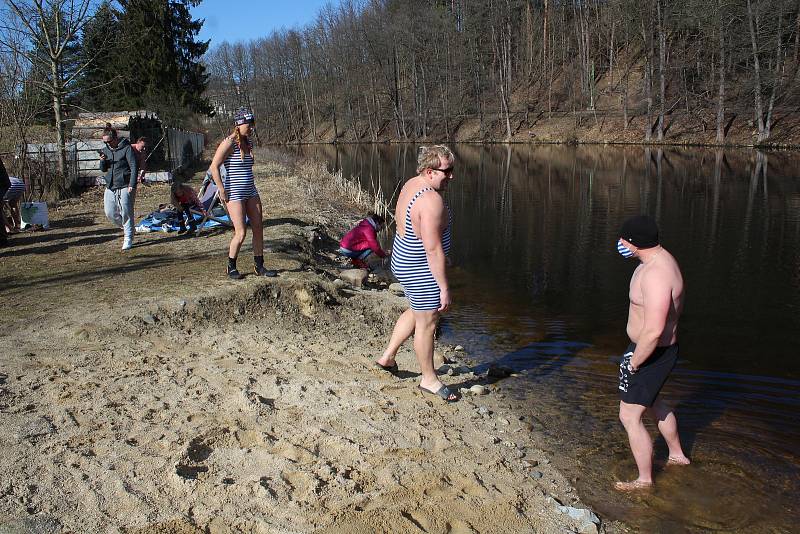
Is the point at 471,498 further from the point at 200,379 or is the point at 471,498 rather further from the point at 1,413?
the point at 1,413

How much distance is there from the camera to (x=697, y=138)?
44.2m

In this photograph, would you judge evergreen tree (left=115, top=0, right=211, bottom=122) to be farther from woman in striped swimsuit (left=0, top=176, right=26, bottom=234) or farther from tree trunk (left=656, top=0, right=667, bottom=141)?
tree trunk (left=656, top=0, right=667, bottom=141)

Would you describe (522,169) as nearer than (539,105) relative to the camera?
Yes

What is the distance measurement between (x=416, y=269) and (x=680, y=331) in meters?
5.07

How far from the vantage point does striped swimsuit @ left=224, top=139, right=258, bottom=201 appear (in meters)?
8.06

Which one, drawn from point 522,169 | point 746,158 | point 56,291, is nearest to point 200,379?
point 56,291

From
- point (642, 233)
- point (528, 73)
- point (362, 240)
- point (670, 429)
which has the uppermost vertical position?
point (528, 73)

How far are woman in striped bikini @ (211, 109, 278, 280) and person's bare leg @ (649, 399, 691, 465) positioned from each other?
5.07 meters

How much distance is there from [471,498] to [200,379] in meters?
2.56


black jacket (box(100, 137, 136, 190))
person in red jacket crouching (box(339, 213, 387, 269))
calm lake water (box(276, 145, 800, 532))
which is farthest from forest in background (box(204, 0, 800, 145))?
black jacket (box(100, 137, 136, 190))

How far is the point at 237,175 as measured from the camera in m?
8.06

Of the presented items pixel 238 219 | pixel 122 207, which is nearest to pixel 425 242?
pixel 238 219

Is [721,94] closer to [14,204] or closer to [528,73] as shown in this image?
[528,73]

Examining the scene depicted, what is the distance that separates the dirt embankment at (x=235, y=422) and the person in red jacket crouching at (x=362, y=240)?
5.49 feet
